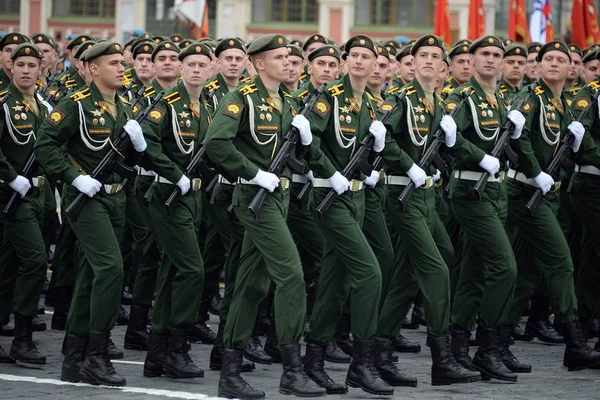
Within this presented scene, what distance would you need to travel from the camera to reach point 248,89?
28.7ft

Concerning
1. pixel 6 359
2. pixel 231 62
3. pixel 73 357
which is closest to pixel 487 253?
pixel 73 357

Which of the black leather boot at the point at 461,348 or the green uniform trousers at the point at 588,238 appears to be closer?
the black leather boot at the point at 461,348

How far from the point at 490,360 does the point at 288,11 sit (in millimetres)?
38776

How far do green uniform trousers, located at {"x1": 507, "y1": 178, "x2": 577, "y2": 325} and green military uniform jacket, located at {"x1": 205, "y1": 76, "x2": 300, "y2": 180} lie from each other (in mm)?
2120

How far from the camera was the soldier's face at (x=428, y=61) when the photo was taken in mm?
9609

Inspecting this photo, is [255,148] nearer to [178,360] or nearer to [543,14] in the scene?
[178,360]

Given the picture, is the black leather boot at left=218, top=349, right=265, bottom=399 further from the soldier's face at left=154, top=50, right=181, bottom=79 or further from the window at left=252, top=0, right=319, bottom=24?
the window at left=252, top=0, right=319, bottom=24

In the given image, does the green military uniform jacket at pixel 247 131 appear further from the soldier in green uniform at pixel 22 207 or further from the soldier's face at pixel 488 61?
the soldier in green uniform at pixel 22 207

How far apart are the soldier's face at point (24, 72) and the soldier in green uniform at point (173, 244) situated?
1.17 metres

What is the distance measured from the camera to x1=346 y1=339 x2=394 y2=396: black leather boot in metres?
8.64

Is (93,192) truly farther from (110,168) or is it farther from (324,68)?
(324,68)

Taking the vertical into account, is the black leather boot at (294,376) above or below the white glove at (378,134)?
below

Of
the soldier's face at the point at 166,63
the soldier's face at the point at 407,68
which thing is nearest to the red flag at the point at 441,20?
the soldier's face at the point at 407,68

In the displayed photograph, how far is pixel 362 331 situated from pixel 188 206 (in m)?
1.51
